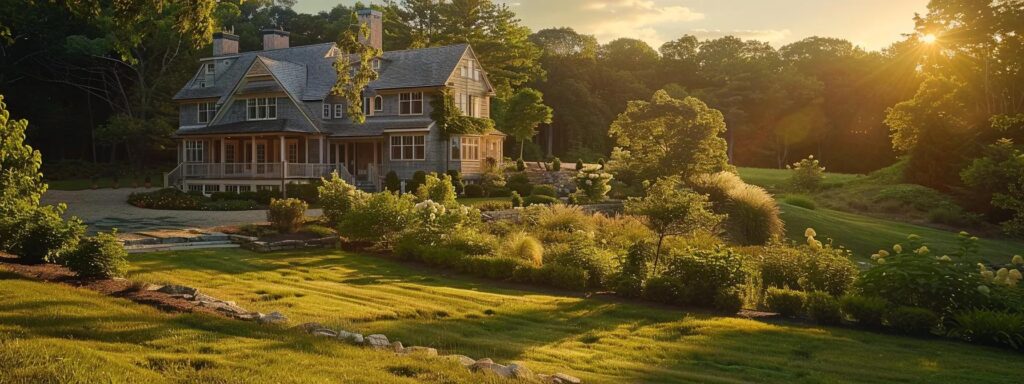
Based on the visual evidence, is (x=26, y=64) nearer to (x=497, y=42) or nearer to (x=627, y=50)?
(x=497, y=42)

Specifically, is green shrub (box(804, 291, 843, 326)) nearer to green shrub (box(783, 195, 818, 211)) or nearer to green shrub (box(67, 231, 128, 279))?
green shrub (box(67, 231, 128, 279))

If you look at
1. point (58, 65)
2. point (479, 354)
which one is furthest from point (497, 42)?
point (479, 354)

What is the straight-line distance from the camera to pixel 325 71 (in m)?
40.6

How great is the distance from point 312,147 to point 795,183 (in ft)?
85.5

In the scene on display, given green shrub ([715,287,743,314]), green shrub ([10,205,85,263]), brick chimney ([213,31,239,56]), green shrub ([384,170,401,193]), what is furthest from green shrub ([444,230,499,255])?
brick chimney ([213,31,239,56])

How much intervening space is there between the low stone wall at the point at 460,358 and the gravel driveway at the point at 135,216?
14.1 meters

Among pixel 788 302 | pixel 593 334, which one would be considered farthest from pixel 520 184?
pixel 593 334

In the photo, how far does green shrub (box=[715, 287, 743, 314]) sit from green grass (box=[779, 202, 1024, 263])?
40.0 feet

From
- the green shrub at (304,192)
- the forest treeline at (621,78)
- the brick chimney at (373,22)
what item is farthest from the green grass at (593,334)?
the brick chimney at (373,22)

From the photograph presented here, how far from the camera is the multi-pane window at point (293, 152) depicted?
3953cm

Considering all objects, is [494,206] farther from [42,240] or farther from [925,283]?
[925,283]

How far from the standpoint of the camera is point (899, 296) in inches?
418

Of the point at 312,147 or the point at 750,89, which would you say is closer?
the point at 312,147

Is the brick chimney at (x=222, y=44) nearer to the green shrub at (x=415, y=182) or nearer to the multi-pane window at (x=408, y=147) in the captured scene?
the multi-pane window at (x=408, y=147)
